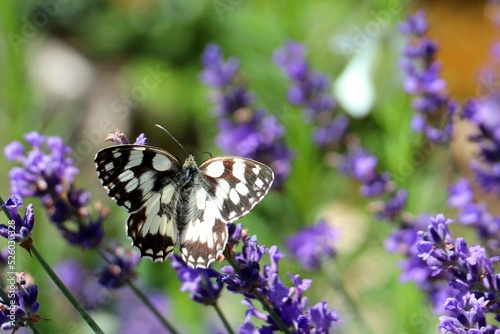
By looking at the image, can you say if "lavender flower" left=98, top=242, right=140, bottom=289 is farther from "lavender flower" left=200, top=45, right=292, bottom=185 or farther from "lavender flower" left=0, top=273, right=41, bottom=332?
"lavender flower" left=200, top=45, right=292, bottom=185

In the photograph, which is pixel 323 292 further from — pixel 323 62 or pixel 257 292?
pixel 257 292

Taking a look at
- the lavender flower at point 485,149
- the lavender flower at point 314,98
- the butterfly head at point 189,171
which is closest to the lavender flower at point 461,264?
the butterfly head at point 189,171

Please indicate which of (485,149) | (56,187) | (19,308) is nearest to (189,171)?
(56,187)

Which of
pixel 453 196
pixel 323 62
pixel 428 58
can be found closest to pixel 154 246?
pixel 453 196

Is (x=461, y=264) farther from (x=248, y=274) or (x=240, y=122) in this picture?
(x=240, y=122)

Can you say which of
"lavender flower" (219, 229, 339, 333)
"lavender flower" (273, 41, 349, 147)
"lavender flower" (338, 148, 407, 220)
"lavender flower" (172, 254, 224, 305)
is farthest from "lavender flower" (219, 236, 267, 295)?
"lavender flower" (273, 41, 349, 147)

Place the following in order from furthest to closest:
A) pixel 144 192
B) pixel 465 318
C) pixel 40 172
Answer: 1. pixel 40 172
2. pixel 144 192
3. pixel 465 318
